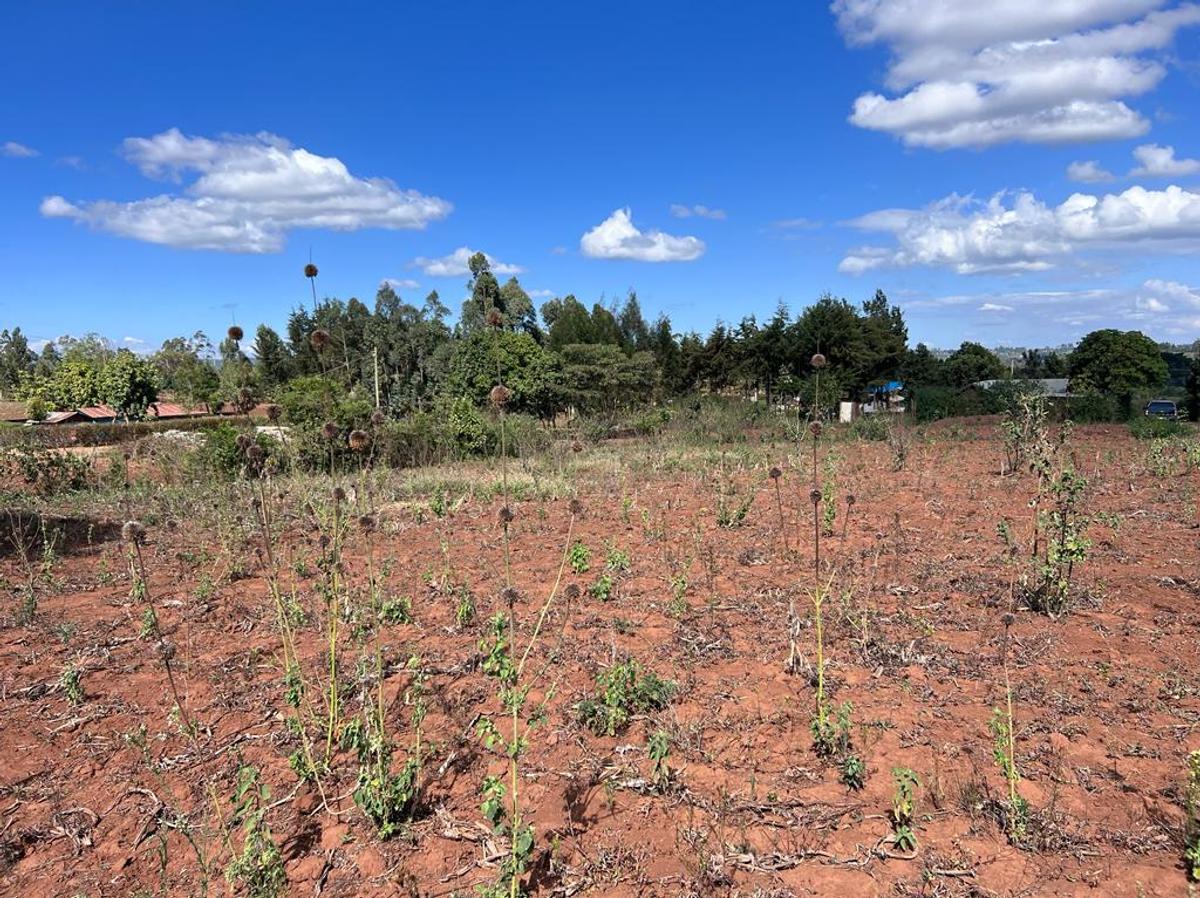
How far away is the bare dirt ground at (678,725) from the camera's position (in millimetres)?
2080

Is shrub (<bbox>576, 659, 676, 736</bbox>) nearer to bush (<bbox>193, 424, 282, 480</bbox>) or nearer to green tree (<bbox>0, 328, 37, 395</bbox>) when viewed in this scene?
bush (<bbox>193, 424, 282, 480</bbox>)

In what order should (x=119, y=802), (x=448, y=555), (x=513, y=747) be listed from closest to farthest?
(x=513, y=747), (x=119, y=802), (x=448, y=555)

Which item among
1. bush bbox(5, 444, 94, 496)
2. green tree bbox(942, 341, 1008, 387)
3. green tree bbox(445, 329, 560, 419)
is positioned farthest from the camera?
green tree bbox(942, 341, 1008, 387)

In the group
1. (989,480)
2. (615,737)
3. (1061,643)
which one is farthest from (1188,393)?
(615,737)

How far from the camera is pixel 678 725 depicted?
9.02ft

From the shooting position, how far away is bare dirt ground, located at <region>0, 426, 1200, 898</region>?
6.82 feet

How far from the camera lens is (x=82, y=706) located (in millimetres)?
3066

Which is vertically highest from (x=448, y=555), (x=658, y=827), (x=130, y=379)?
(x=130, y=379)

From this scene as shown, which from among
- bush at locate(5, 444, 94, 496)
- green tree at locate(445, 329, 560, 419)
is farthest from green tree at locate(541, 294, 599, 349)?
bush at locate(5, 444, 94, 496)

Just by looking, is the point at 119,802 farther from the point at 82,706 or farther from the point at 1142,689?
the point at 1142,689

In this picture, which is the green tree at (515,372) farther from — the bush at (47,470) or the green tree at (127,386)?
the green tree at (127,386)

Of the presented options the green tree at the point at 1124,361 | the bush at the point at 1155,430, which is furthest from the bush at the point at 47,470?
the green tree at the point at 1124,361

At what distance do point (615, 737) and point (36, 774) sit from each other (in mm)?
2181

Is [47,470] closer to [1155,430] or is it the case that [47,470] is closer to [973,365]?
[1155,430]
